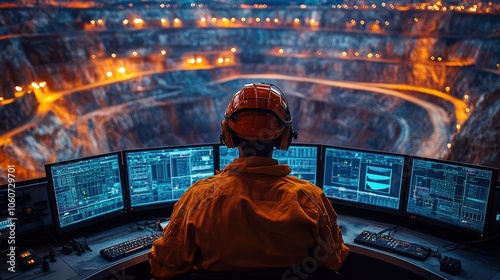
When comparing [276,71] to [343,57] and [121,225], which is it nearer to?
[343,57]

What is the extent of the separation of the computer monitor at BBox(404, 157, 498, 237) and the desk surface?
157 millimetres

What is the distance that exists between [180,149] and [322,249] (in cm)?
180

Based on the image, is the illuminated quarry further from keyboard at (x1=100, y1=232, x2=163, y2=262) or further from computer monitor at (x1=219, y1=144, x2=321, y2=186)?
keyboard at (x1=100, y1=232, x2=163, y2=262)

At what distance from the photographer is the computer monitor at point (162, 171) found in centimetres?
297

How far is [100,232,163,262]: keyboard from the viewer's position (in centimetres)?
258

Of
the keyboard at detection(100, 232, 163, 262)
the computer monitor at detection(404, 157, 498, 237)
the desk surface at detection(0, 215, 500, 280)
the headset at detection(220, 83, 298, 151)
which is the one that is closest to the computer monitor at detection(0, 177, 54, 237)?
the desk surface at detection(0, 215, 500, 280)

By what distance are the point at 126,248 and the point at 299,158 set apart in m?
1.52

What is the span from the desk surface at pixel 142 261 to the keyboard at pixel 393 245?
0.11 feet

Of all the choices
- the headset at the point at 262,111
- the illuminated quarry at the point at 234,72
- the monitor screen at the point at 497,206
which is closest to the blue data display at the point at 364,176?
the monitor screen at the point at 497,206

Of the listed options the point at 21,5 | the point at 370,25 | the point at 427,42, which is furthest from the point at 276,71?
the point at 21,5

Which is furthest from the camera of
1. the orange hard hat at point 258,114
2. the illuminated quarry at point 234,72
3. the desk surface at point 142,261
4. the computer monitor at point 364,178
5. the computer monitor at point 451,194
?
the illuminated quarry at point 234,72

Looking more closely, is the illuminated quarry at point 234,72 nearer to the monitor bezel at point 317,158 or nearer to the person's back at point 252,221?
the monitor bezel at point 317,158

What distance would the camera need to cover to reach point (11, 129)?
14961 mm

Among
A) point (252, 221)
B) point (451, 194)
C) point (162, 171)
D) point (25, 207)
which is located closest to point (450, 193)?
point (451, 194)
